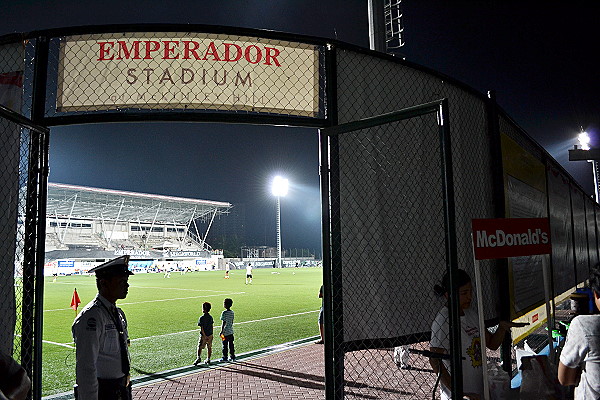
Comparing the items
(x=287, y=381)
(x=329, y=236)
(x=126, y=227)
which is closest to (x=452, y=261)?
(x=329, y=236)

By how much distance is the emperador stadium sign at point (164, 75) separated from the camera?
14.2 feet

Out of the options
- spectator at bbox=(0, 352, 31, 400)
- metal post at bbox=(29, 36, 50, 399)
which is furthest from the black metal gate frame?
spectator at bbox=(0, 352, 31, 400)

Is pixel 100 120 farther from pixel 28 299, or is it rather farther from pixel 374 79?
pixel 374 79

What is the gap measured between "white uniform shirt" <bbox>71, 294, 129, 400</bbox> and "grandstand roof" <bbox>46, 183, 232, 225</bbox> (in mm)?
72959

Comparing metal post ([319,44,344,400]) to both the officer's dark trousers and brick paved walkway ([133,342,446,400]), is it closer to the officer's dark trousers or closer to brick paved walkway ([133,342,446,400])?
the officer's dark trousers

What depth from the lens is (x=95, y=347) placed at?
3623mm

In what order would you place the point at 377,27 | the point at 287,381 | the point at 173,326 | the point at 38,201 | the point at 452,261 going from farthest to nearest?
1. the point at 173,326
2. the point at 287,381
3. the point at 377,27
4. the point at 38,201
5. the point at 452,261

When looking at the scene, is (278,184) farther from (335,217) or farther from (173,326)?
(335,217)

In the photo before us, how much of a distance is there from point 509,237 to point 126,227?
9043 cm

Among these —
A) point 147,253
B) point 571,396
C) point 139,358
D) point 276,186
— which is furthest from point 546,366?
point 147,253

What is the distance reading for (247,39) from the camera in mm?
4477

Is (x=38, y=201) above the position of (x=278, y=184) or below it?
below

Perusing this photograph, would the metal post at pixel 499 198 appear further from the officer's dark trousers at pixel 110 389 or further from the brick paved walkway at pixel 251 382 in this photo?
the officer's dark trousers at pixel 110 389

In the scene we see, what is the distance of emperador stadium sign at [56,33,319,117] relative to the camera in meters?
4.34
